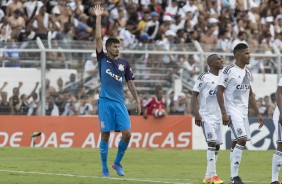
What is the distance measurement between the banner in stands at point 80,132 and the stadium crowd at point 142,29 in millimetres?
350

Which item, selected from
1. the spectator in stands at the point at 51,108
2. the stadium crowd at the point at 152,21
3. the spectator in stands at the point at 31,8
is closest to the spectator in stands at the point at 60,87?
the spectator in stands at the point at 51,108

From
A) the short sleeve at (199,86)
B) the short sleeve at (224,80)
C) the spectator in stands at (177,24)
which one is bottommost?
the spectator in stands at (177,24)

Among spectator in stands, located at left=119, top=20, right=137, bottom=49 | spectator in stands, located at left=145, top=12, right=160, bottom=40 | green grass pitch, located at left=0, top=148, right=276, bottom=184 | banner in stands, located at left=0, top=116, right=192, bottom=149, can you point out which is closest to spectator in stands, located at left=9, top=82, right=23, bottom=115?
banner in stands, located at left=0, top=116, right=192, bottom=149

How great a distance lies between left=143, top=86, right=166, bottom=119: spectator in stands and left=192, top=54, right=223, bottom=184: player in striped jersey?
35.4 ft

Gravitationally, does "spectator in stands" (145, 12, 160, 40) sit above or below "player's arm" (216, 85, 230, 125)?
below

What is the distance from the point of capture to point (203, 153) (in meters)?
25.0

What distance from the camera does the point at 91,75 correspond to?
27594mm

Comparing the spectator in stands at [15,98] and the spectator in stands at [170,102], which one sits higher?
the spectator in stands at [15,98]

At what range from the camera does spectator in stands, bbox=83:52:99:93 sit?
90.3ft

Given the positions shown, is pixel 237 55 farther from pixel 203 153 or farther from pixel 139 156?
pixel 203 153

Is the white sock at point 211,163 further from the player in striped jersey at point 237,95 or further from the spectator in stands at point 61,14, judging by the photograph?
the spectator in stands at point 61,14

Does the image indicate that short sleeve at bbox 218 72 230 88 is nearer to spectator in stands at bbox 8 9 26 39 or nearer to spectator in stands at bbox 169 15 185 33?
spectator in stands at bbox 8 9 26 39

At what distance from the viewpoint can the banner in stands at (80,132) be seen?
1059 inches

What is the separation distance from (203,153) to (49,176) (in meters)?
8.98
